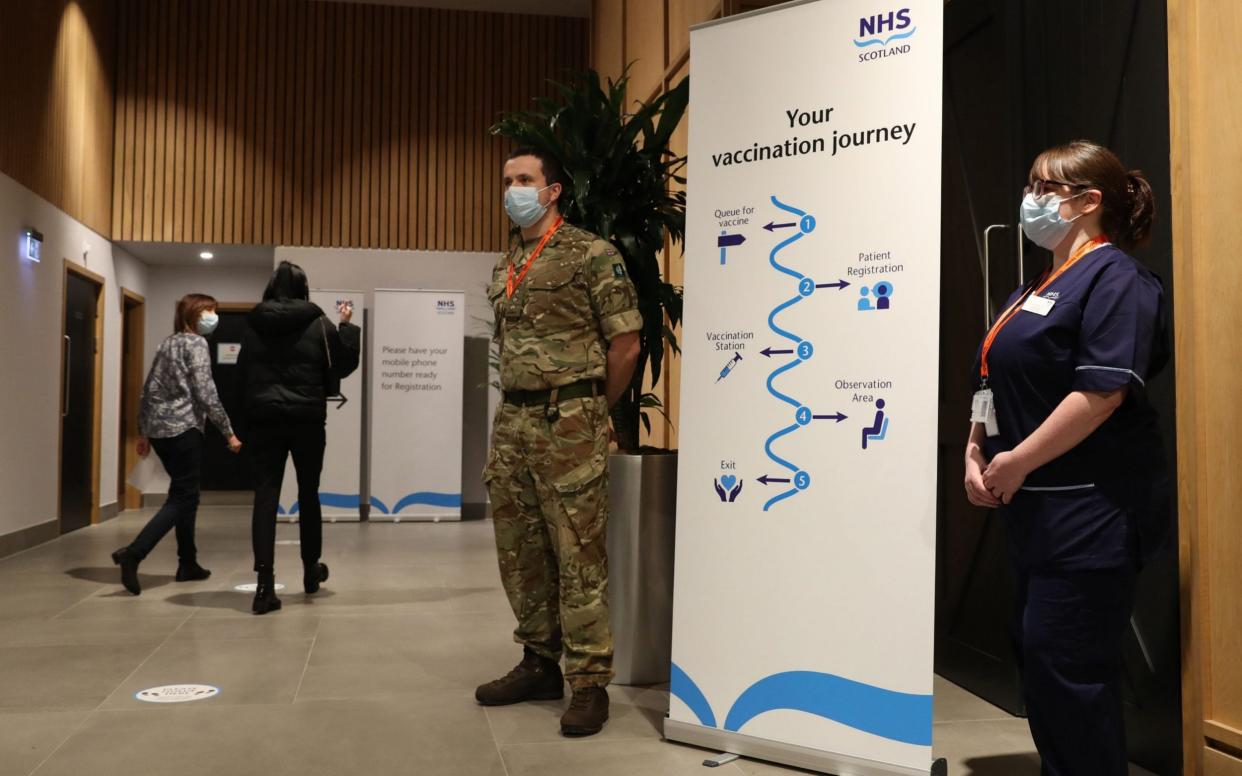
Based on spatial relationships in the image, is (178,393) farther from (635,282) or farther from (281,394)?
(635,282)

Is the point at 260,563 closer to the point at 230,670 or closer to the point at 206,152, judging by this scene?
the point at 230,670

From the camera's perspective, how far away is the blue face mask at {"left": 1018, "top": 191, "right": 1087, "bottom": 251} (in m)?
2.06

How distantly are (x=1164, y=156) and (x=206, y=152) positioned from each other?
28.4 ft

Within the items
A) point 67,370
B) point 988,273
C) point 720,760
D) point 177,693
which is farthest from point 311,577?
point 67,370

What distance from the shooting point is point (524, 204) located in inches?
116

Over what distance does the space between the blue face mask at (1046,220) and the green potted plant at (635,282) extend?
1.38m

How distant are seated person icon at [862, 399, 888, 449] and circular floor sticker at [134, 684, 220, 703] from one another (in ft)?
7.18

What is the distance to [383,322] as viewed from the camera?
8.70 meters

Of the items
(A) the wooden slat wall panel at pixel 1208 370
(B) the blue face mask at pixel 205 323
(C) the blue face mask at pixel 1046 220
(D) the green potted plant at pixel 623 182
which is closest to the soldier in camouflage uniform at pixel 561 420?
(D) the green potted plant at pixel 623 182

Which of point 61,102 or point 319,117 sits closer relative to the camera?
point 61,102

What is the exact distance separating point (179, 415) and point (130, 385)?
533 centimetres

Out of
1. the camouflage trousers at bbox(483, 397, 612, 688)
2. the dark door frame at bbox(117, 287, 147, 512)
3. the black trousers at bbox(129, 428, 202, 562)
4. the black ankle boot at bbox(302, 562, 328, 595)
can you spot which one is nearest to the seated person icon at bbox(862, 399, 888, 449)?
the camouflage trousers at bbox(483, 397, 612, 688)

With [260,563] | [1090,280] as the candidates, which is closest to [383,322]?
[260,563]

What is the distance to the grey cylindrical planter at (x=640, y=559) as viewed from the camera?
331 centimetres
